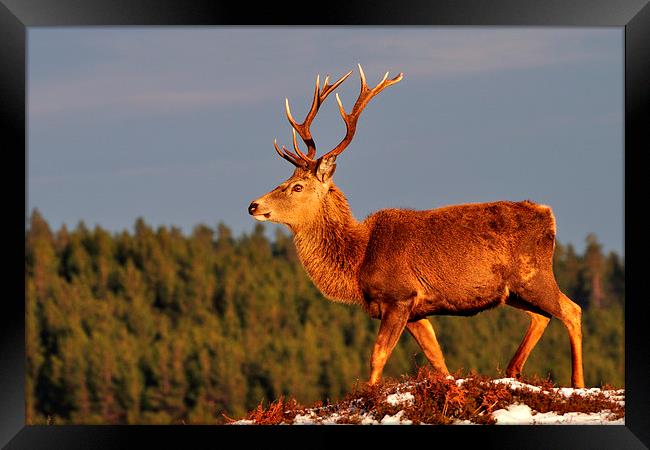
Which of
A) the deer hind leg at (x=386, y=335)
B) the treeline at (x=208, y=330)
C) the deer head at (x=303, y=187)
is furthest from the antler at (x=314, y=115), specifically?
the treeline at (x=208, y=330)

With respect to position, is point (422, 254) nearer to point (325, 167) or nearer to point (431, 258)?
point (431, 258)

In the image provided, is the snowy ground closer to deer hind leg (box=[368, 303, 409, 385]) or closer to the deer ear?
deer hind leg (box=[368, 303, 409, 385])

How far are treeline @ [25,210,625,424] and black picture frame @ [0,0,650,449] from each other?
3634cm

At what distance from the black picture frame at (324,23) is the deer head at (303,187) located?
9.68 ft

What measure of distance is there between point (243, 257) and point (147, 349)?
27.6ft

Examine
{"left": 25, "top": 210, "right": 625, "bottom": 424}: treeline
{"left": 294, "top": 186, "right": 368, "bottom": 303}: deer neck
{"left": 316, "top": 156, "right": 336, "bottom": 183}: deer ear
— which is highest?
{"left": 316, "top": 156, "right": 336, "bottom": 183}: deer ear

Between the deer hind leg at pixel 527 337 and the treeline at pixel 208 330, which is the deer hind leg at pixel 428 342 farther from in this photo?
the treeline at pixel 208 330

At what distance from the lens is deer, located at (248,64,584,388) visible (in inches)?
541

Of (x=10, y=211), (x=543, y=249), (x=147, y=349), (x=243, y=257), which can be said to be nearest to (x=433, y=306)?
(x=543, y=249)

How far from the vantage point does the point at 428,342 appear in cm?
1398

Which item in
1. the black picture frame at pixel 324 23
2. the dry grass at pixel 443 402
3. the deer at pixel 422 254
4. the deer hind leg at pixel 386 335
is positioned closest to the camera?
the black picture frame at pixel 324 23

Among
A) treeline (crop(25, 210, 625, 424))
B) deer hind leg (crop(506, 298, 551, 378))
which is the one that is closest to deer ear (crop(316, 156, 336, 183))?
deer hind leg (crop(506, 298, 551, 378))

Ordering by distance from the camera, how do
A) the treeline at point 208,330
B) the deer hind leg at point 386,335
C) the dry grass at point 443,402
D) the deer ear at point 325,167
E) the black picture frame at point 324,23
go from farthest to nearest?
the treeline at point 208,330
the deer ear at point 325,167
the deer hind leg at point 386,335
the dry grass at point 443,402
the black picture frame at point 324,23

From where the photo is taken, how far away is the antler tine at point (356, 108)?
14.2m
